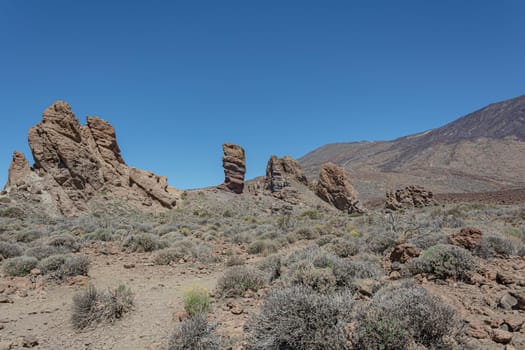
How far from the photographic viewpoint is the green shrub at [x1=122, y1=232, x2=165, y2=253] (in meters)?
10.3

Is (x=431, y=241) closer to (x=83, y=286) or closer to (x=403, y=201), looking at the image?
(x=83, y=286)

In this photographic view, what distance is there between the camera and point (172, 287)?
22.0 feet

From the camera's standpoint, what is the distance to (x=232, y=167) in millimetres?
38375

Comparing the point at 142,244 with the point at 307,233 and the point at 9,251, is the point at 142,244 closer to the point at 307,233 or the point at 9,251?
the point at 9,251

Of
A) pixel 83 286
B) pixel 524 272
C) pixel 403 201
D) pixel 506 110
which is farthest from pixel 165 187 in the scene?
pixel 506 110

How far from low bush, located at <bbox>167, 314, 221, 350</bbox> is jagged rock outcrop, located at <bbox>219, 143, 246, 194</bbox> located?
3474cm

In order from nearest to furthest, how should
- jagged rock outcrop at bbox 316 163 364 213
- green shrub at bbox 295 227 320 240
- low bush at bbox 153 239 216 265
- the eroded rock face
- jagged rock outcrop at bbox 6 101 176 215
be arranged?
low bush at bbox 153 239 216 265, green shrub at bbox 295 227 320 240, jagged rock outcrop at bbox 6 101 176 215, jagged rock outcrop at bbox 316 163 364 213, the eroded rock face

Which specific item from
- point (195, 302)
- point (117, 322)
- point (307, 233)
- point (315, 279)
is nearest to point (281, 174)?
point (307, 233)

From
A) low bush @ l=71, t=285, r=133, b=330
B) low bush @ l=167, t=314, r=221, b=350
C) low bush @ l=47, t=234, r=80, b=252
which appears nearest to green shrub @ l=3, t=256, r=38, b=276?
low bush @ l=47, t=234, r=80, b=252

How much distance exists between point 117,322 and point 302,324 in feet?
10.3

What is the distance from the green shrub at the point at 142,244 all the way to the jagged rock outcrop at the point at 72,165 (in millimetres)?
13568

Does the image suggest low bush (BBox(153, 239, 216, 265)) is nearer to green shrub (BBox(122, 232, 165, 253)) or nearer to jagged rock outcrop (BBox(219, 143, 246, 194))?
green shrub (BBox(122, 232, 165, 253))

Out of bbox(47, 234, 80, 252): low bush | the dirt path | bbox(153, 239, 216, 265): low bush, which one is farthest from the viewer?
bbox(47, 234, 80, 252): low bush

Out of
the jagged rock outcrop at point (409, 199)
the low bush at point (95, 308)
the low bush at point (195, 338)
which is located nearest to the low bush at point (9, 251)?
the low bush at point (95, 308)
